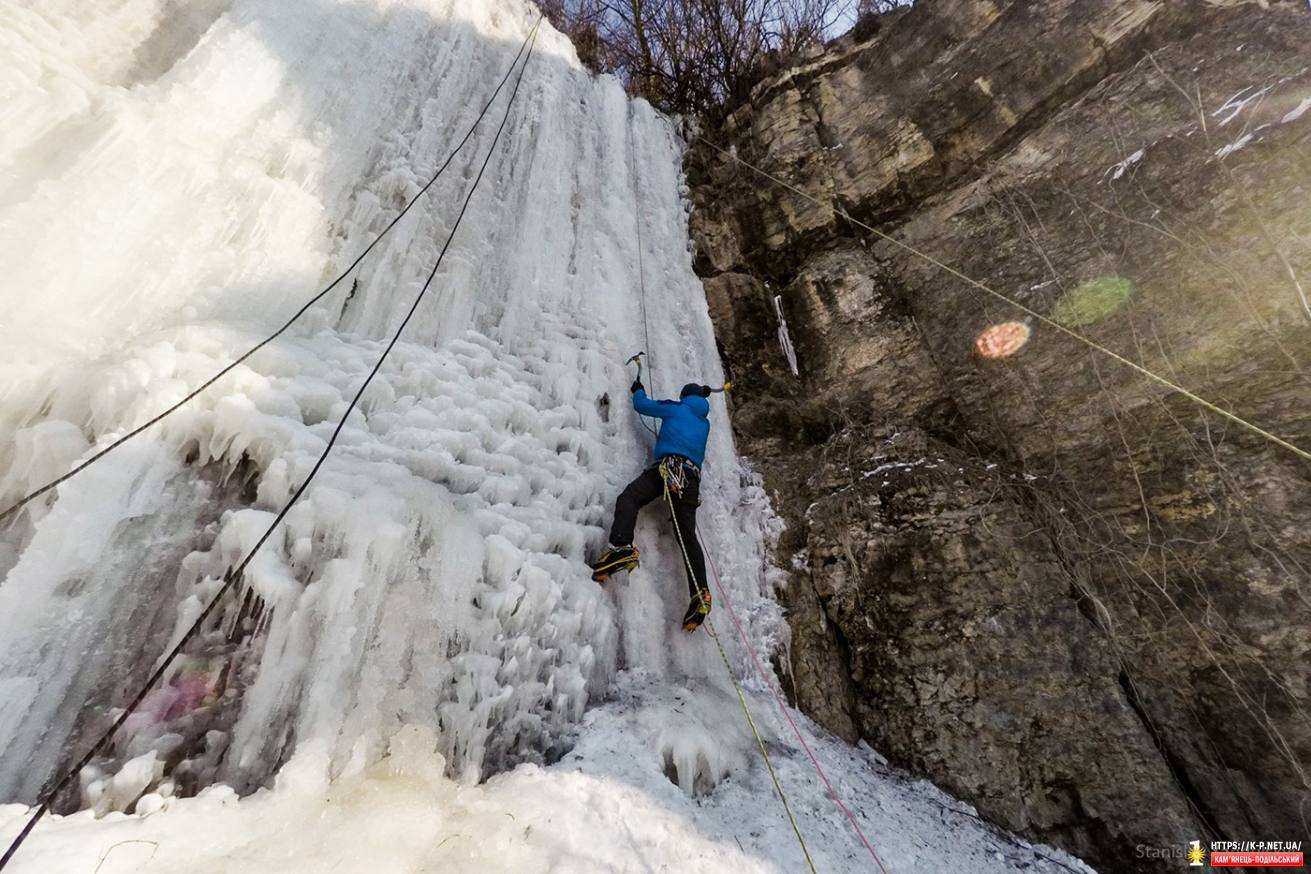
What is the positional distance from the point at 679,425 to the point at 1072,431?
2.92m

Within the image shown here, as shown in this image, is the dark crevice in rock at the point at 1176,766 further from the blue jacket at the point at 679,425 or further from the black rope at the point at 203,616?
the black rope at the point at 203,616

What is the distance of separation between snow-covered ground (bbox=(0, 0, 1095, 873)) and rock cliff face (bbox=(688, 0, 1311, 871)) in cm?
54

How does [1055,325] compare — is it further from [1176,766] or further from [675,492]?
[675,492]

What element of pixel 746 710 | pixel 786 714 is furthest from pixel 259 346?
pixel 786 714

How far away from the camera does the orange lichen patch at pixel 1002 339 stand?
4.55 m

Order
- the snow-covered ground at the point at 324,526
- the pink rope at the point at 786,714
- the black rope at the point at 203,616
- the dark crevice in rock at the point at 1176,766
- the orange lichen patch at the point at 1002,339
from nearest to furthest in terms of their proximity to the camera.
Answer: the black rope at the point at 203,616
the snow-covered ground at the point at 324,526
the pink rope at the point at 786,714
the dark crevice in rock at the point at 1176,766
the orange lichen patch at the point at 1002,339

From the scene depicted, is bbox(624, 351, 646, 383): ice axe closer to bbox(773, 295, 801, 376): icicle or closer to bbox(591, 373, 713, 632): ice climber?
bbox(591, 373, 713, 632): ice climber

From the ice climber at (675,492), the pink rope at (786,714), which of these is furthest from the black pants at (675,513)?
the pink rope at (786,714)

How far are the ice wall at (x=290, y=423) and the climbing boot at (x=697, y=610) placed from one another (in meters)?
0.13

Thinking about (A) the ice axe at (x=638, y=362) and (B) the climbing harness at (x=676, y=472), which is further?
(A) the ice axe at (x=638, y=362)

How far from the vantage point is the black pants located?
10.8ft

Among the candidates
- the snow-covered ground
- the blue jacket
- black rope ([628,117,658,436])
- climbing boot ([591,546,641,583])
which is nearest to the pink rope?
the snow-covered ground

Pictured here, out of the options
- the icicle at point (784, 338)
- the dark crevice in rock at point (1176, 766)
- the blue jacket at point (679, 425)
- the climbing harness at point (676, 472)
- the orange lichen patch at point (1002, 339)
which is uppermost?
the icicle at point (784, 338)

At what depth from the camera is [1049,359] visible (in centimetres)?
433
